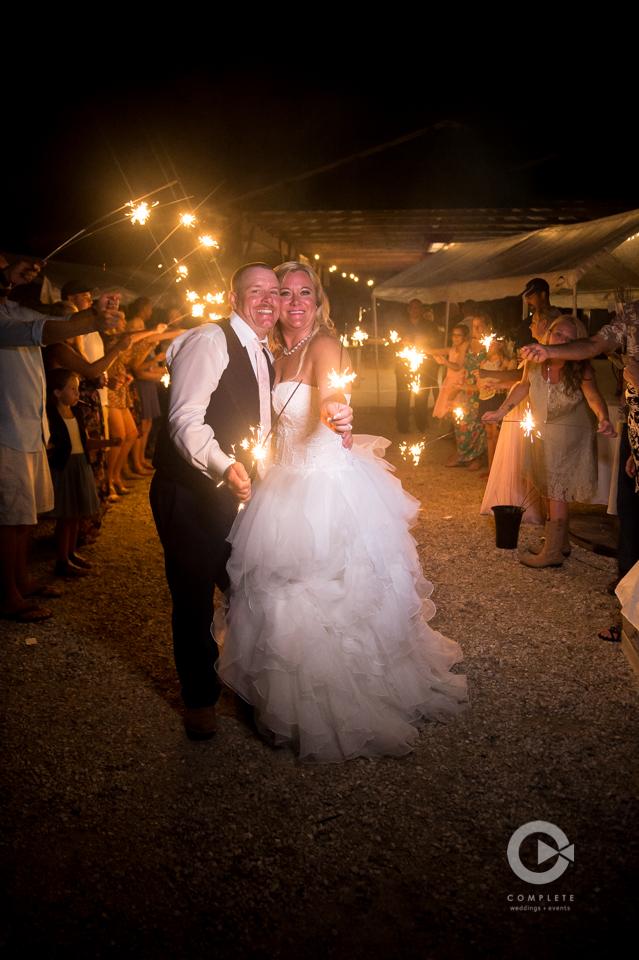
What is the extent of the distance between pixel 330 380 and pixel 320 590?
1034 millimetres

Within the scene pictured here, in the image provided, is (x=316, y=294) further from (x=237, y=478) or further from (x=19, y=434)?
(x=19, y=434)

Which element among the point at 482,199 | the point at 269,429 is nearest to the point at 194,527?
the point at 269,429

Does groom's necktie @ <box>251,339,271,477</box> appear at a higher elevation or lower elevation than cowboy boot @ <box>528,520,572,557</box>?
higher

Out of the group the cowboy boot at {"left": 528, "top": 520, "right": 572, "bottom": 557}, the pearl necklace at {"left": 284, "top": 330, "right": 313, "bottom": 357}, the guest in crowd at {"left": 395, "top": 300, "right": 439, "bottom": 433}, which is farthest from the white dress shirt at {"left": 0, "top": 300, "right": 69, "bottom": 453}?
the guest in crowd at {"left": 395, "top": 300, "right": 439, "bottom": 433}

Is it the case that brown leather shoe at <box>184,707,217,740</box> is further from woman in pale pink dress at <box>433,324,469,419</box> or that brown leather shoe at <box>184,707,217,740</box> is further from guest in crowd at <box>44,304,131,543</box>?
woman in pale pink dress at <box>433,324,469,419</box>

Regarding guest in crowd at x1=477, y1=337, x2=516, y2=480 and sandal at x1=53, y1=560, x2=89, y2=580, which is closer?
sandal at x1=53, y1=560, x2=89, y2=580

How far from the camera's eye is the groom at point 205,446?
2.74m

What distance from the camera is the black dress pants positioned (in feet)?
9.64

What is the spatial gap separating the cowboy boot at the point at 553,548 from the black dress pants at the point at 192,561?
3474 millimetres

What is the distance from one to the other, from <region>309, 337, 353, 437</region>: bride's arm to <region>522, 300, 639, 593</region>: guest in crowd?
1684mm

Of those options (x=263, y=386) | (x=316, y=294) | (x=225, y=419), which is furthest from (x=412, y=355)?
(x=225, y=419)

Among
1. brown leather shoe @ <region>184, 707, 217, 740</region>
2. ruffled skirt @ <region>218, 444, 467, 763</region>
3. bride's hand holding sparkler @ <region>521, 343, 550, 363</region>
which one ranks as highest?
bride's hand holding sparkler @ <region>521, 343, 550, 363</region>

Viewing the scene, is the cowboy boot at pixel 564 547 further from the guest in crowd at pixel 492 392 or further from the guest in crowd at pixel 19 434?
the guest in crowd at pixel 19 434

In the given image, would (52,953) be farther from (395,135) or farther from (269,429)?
(395,135)
